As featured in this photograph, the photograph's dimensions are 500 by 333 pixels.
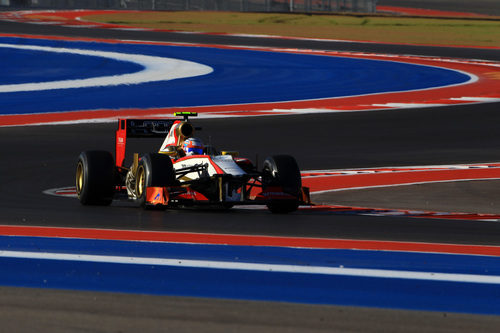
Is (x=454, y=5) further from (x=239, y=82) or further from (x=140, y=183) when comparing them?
(x=140, y=183)

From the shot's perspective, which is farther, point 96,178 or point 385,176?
point 385,176

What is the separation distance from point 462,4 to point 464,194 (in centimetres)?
5748

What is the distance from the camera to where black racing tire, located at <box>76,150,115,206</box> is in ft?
39.3

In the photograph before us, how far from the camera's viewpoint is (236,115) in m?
23.8

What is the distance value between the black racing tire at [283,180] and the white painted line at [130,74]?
1674 cm

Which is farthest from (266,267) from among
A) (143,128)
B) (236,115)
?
(236,115)

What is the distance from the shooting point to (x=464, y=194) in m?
14.0

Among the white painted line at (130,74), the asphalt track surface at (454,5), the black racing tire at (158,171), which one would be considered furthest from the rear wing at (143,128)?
the asphalt track surface at (454,5)

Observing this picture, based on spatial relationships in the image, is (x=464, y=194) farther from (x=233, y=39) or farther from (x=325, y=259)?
(x=233, y=39)

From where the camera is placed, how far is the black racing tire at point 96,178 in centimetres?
1198

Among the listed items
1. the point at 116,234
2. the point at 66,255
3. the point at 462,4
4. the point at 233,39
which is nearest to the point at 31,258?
the point at 66,255

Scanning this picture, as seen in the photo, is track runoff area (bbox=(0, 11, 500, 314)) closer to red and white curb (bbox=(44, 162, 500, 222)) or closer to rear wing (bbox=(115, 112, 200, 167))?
red and white curb (bbox=(44, 162, 500, 222))

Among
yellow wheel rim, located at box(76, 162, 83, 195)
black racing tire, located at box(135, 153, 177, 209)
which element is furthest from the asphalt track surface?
black racing tire, located at box(135, 153, 177, 209)

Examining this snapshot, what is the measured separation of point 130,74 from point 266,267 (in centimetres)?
2317
